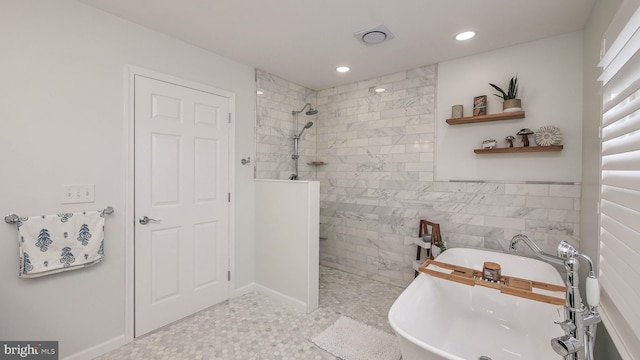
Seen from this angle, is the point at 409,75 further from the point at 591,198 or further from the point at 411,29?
the point at 591,198

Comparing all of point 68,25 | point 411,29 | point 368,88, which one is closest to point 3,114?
point 68,25

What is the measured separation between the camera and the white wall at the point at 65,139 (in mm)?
1670

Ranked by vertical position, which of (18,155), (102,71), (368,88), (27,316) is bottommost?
(27,316)

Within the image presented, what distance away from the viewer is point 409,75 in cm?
310

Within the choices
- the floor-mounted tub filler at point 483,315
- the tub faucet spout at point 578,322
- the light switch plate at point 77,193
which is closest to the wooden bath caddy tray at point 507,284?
the floor-mounted tub filler at point 483,315

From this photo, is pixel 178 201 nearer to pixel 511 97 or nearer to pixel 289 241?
pixel 289 241

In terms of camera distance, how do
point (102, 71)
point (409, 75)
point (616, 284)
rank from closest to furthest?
1. point (616, 284)
2. point (102, 71)
3. point (409, 75)

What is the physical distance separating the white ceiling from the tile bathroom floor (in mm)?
2552

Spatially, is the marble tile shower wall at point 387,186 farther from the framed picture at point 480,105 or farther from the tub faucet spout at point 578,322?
the tub faucet spout at point 578,322

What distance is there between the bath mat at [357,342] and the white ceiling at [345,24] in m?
2.55

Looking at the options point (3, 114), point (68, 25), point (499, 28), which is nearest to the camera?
point (3, 114)

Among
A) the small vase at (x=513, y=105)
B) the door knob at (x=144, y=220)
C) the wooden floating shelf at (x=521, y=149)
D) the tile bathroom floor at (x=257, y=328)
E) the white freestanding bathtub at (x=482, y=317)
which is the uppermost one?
the small vase at (x=513, y=105)

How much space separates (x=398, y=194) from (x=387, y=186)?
169 millimetres

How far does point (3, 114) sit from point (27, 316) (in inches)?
50.4
